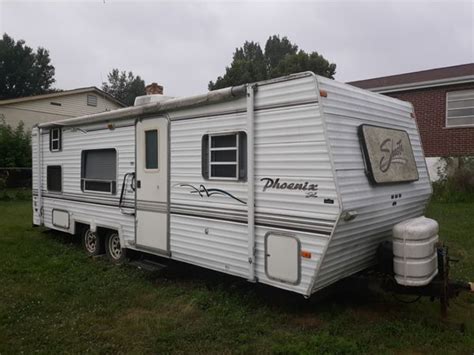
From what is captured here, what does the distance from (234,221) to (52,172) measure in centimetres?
518

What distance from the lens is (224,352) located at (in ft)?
12.7

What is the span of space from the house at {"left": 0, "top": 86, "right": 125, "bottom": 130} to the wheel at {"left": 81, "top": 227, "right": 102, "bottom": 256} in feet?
55.1

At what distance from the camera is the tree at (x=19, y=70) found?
3847 cm

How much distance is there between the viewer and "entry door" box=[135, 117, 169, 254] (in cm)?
566

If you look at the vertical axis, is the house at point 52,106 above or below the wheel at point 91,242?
above

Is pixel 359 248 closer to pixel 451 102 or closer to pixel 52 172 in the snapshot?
pixel 52 172

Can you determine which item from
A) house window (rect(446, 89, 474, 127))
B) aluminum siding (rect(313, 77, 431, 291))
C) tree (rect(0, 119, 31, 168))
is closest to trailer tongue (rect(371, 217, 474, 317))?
aluminum siding (rect(313, 77, 431, 291))

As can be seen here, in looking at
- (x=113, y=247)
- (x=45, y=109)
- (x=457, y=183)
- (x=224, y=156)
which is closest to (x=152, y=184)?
(x=224, y=156)

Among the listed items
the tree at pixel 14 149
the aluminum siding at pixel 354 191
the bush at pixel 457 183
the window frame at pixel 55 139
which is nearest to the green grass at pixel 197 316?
the aluminum siding at pixel 354 191

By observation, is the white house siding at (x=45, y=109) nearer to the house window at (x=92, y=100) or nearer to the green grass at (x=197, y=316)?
the house window at (x=92, y=100)

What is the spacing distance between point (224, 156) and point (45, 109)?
22563 millimetres

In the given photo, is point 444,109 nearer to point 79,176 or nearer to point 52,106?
point 79,176

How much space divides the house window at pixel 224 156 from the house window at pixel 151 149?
3.35 ft

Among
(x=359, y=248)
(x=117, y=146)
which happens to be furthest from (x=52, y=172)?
(x=359, y=248)
